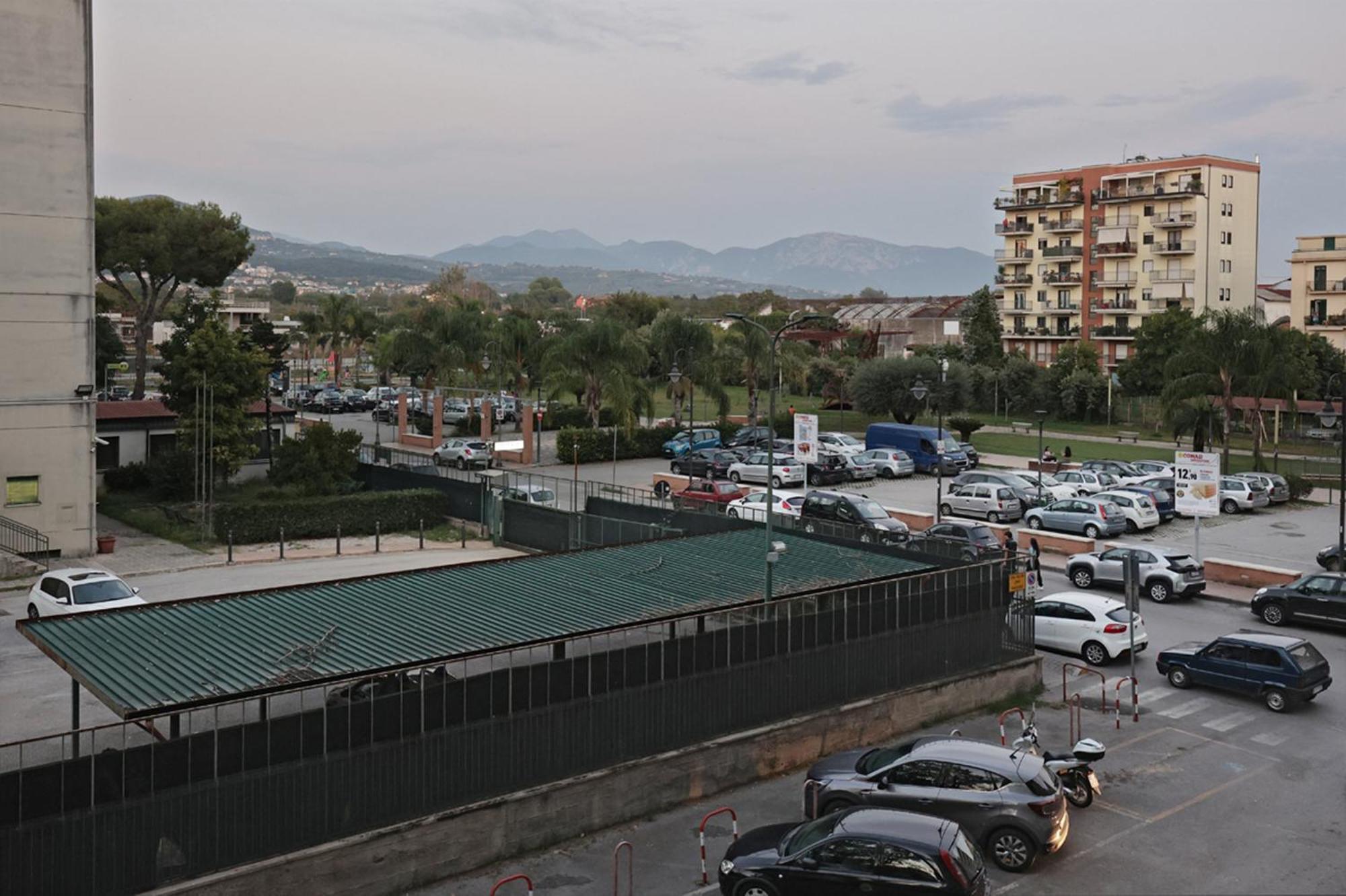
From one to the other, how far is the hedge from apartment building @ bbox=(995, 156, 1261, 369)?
69.2 meters

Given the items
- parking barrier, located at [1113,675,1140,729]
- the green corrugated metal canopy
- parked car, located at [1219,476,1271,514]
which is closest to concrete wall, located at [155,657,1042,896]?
the green corrugated metal canopy

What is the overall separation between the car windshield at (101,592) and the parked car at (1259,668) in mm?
22741

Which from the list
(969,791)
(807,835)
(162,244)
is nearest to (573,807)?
(807,835)

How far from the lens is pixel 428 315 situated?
75.1 m

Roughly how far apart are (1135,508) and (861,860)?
30139 mm

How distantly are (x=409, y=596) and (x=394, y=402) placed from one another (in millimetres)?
62020

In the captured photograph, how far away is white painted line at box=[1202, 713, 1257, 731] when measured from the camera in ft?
68.2

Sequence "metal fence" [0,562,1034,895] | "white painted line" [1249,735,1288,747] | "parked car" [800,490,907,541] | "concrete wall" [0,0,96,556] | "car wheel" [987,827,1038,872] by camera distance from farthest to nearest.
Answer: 1. "parked car" [800,490,907,541]
2. "concrete wall" [0,0,96,556]
3. "white painted line" [1249,735,1288,747]
4. "car wheel" [987,827,1038,872]
5. "metal fence" [0,562,1034,895]

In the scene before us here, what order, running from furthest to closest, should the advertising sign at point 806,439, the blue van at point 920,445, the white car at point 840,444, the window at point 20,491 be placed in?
1. the white car at point 840,444
2. the blue van at point 920,445
3. the advertising sign at point 806,439
4. the window at point 20,491

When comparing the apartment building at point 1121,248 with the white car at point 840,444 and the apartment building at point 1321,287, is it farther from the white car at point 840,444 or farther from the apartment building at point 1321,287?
the white car at point 840,444

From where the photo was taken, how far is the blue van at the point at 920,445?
177 feet

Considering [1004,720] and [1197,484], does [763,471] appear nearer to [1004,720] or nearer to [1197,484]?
[1197,484]

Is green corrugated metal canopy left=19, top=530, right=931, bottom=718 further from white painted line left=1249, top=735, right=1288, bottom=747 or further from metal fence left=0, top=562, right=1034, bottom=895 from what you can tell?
white painted line left=1249, top=735, right=1288, bottom=747

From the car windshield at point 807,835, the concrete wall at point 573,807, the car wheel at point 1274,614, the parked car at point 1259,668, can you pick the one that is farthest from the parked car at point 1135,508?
the car windshield at point 807,835
